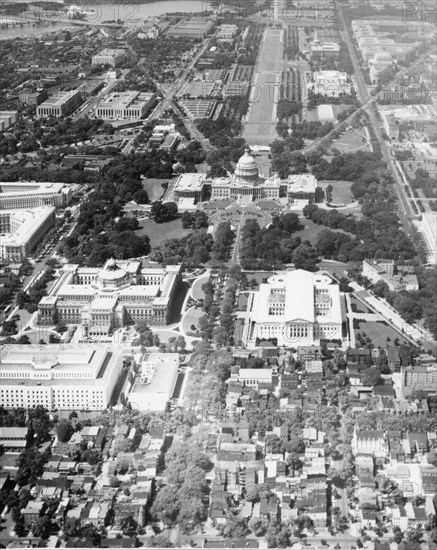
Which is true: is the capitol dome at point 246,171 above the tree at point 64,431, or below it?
below

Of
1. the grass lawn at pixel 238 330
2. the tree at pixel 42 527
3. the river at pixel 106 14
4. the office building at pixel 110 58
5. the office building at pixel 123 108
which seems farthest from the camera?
the river at pixel 106 14

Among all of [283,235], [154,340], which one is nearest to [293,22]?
[283,235]

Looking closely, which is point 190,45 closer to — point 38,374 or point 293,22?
point 293,22

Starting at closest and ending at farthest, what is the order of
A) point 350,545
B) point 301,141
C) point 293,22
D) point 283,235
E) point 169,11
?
1. point 350,545
2. point 283,235
3. point 301,141
4. point 293,22
5. point 169,11

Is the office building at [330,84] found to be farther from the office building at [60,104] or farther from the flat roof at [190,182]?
the flat roof at [190,182]

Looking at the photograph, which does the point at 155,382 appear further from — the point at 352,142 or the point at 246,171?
the point at 352,142

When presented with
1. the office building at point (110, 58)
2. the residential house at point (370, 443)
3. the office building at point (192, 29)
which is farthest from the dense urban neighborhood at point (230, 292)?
the office building at point (192, 29)

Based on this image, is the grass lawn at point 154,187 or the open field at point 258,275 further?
the grass lawn at point 154,187
